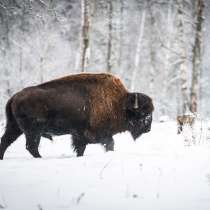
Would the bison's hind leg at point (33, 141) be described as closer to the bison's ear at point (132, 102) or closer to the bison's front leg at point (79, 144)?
the bison's front leg at point (79, 144)

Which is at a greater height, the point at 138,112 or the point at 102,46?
the point at 102,46

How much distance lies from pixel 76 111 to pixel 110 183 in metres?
3.07

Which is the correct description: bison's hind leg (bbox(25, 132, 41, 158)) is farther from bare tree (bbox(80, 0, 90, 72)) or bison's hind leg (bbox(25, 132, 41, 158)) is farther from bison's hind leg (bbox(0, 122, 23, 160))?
bare tree (bbox(80, 0, 90, 72))

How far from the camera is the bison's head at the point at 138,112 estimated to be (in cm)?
854

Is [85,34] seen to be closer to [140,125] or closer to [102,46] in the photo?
[140,125]

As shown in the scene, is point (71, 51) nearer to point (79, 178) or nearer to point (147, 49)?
point (147, 49)

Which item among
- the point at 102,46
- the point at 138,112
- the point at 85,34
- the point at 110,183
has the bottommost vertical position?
the point at 110,183

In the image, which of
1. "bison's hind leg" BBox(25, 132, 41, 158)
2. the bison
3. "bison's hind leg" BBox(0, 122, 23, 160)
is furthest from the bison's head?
"bison's hind leg" BBox(0, 122, 23, 160)

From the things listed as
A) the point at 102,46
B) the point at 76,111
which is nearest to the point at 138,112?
the point at 76,111

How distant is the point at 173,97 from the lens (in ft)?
127

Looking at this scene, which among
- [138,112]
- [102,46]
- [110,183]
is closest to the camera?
[110,183]

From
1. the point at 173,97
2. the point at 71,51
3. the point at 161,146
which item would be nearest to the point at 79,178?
the point at 161,146

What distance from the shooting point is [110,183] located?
514 cm

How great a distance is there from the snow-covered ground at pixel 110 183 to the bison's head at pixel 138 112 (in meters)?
1.90
